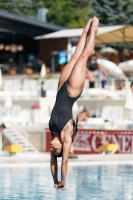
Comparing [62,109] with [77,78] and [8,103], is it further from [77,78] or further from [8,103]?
[8,103]

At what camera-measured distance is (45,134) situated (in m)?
22.0

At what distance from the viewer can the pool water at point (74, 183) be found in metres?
11.7

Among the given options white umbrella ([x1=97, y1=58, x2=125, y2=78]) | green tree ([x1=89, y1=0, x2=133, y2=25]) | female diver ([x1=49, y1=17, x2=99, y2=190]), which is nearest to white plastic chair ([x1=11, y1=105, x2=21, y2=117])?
white umbrella ([x1=97, y1=58, x2=125, y2=78])

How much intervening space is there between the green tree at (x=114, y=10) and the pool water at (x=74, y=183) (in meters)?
29.7

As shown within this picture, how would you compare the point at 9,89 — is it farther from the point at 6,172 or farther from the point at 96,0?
the point at 96,0

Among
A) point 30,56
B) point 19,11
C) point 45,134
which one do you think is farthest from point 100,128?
point 19,11

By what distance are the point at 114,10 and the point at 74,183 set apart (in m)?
33.4

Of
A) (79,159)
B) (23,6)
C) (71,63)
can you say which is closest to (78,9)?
(23,6)

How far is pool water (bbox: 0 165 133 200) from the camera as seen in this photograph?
38.4 feet

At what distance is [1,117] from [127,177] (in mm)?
9810

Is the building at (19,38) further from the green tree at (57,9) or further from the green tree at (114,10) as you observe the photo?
the green tree at (57,9)

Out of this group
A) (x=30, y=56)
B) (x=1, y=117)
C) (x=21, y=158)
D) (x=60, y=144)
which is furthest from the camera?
(x=30, y=56)

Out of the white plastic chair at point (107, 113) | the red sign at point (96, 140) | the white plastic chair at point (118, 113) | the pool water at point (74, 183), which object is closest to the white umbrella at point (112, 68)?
the white plastic chair at point (107, 113)

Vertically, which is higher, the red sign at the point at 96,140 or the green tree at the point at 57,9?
the green tree at the point at 57,9
